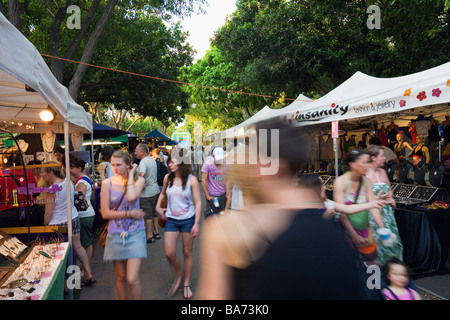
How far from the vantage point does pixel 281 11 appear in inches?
620

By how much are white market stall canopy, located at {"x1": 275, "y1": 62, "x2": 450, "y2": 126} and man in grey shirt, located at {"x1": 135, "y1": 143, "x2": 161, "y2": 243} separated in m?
2.74

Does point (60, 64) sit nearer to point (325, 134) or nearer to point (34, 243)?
point (34, 243)

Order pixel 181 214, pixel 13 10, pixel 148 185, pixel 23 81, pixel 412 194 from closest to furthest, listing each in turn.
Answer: pixel 23 81
pixel 181 214
pixel 412 194
pixel 148 185
pixel 13 10

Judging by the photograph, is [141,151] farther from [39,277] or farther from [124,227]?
[39,277]

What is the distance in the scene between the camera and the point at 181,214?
4.16m

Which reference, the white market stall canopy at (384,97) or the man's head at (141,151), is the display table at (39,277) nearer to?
the man's head at (141,151)

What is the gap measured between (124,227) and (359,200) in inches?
97.4

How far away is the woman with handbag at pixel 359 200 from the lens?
11.5 feet

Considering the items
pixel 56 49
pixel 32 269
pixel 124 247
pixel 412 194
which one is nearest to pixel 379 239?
pixel 124 247

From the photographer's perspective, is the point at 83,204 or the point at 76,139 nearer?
the point at 83,204

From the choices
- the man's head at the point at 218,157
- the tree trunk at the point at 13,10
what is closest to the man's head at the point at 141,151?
the man's head at the point at 218,157

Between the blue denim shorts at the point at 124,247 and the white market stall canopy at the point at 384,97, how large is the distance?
6.78 ft

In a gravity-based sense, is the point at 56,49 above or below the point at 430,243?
above

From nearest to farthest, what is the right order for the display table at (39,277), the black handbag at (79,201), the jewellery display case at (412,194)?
the display table at (39,277)
the black handbag at (79,201)
the jewellery display case at (412,194)
